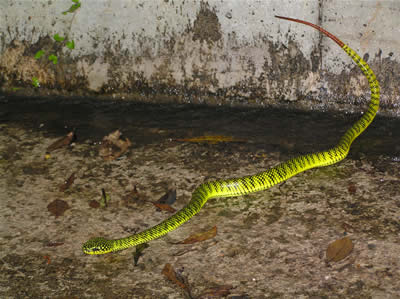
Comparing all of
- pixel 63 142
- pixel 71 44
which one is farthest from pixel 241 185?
pixel 71 44

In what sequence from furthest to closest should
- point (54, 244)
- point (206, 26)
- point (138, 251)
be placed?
1. point (206, 26)
2. point (54, 244)
3. point (138, 251)

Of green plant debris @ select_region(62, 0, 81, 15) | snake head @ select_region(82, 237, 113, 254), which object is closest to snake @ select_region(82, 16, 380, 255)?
snake head @ select_region(82, 237, 113, 254)

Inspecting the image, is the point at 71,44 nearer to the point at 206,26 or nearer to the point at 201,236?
the point at 206,26

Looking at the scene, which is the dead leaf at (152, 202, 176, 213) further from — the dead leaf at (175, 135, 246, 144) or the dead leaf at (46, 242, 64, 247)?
the dead leaf at (175, 135, 246, 144)

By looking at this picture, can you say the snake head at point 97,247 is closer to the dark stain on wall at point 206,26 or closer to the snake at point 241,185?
the snake at point 241,185

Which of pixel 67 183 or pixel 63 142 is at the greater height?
pixel 63 142

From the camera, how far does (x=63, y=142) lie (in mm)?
4895

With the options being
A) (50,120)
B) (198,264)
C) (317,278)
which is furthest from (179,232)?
(50,120)

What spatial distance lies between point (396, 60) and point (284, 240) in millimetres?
2667

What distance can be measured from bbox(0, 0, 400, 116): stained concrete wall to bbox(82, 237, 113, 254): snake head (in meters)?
2.70

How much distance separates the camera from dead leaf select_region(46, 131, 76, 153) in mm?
4840

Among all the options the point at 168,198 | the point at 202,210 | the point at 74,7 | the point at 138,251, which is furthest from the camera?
the point at 74,7

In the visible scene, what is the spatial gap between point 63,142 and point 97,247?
1.81 metres

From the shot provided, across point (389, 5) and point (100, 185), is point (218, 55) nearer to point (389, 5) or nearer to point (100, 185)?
point (389, 5)
